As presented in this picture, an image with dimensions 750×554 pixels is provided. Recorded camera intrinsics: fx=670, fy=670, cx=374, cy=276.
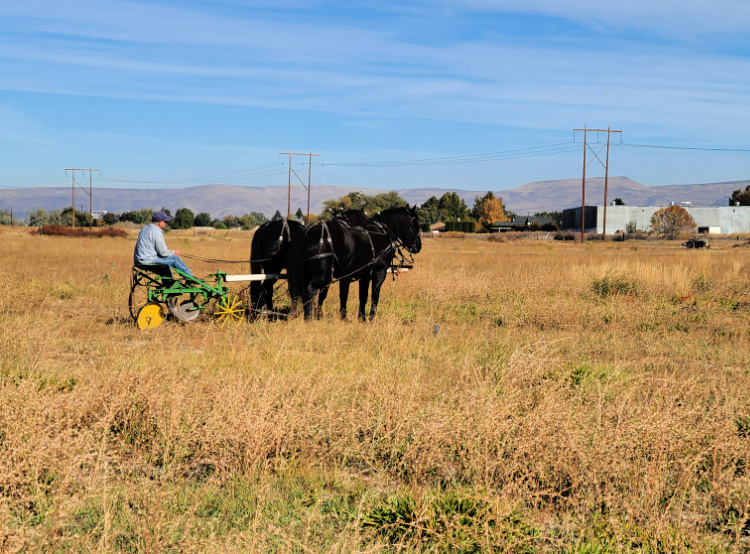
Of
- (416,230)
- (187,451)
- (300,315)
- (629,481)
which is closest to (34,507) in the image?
(187,451)

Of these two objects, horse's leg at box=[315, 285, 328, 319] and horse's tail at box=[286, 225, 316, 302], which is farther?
horse's leg at box=[315, 285, 328, 319]

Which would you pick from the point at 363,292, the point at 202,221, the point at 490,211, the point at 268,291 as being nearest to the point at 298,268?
the point at 268,291

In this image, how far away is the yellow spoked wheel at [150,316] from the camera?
1033 centimetres

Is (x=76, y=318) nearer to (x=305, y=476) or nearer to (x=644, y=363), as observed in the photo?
(x=305, y=476)

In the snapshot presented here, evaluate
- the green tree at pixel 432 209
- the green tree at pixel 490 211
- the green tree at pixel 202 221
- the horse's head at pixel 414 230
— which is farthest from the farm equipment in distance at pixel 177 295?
the green tree at pixel 490 211

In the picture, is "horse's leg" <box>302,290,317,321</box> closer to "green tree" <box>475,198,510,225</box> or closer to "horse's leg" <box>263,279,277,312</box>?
"horse's leg" <box>263,279,277,312</box>

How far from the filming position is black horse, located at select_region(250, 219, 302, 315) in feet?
38.6

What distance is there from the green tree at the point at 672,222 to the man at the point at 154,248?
81942mm

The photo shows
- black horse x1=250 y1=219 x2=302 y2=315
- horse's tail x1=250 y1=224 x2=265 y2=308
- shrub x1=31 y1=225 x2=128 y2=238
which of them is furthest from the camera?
shrub x1=31 y1=225 x2=128 y2=238

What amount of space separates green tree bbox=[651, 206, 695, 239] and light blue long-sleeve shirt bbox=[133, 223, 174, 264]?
269ft

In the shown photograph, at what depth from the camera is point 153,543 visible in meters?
3.62

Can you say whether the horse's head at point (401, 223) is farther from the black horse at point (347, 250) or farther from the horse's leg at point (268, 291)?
the horse's leg at point (268, 291)

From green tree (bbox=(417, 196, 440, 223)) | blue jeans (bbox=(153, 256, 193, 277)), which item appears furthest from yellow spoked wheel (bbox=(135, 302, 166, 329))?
green tree (bbox=(417, 196, 440, 223))

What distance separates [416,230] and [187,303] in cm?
444
